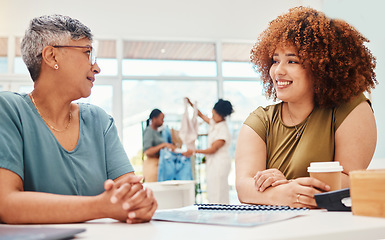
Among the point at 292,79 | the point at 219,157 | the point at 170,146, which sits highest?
the point at 292,79

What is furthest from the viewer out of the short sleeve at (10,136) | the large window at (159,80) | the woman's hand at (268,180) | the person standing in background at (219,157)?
the large window at (159,80)

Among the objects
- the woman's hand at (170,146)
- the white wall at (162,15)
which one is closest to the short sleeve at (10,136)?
the woman's hand at (170,146)

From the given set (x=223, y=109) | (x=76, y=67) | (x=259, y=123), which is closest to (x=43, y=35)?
(x=76, y=67)

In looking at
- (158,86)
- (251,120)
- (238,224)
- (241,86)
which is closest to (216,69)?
(241,86)

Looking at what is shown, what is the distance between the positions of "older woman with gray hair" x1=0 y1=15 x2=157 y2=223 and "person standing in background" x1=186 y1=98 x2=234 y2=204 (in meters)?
3.30

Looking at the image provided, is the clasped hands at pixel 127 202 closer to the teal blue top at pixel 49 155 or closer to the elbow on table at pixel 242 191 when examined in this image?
the teal blue top at pixel 49 155

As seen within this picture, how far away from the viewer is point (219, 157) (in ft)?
15.7

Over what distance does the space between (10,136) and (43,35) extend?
424mm

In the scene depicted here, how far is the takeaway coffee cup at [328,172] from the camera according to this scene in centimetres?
112

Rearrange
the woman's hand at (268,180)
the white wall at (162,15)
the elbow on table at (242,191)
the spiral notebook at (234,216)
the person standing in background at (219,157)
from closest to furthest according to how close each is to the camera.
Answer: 1. the spiral notebook at (234,216)
2. the woman's hand at (268,180)
3. the elbow on table at (242,191)
4. the person standing in background at (219,157)
5. the white wall at (162,15)

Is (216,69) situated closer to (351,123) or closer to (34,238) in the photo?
(351,123)

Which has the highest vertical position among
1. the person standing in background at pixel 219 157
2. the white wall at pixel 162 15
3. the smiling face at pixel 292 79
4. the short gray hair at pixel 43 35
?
the white wall at pixel 162 15

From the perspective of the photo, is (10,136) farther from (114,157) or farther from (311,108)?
(311,108)

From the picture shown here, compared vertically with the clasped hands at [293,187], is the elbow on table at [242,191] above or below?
below
